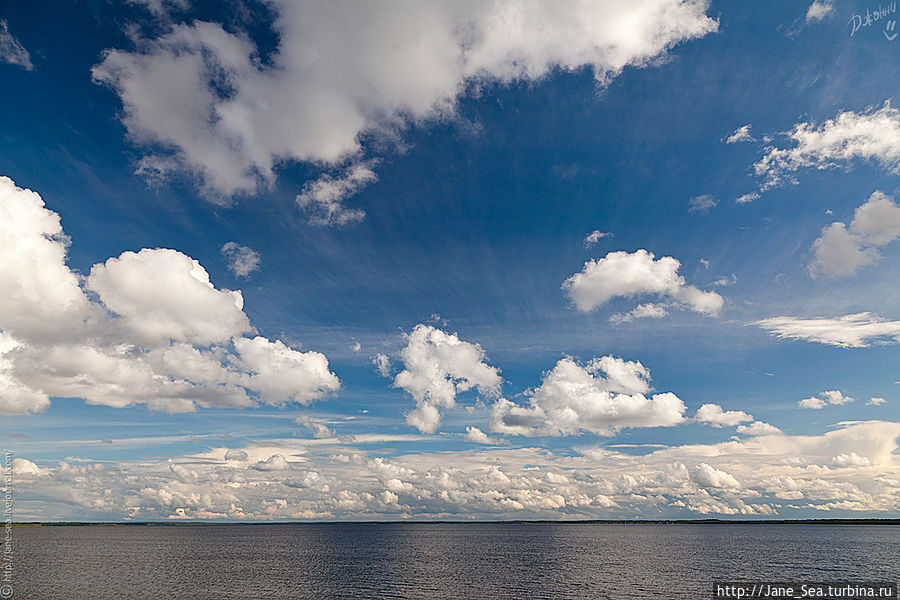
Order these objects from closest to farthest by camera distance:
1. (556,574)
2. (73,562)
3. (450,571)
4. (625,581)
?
(625,581) < (556,574) < (450,571) < (73,562)

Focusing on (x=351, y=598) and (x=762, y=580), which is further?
(x=762, y=580)

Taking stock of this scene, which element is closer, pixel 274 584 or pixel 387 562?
pixel 274 584

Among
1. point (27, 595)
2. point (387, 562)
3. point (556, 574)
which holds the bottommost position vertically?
point (387, 562)

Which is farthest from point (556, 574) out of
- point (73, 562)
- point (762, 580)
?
point (73, 562)

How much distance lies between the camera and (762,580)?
398ft

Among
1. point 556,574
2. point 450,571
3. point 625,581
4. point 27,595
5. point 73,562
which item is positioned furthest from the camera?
point 73,562

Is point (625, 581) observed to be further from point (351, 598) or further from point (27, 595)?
point (27, 595)

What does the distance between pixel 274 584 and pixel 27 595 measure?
4789cm

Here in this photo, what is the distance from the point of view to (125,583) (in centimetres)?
11906

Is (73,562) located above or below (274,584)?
below

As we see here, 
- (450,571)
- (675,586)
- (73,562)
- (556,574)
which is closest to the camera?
(675,586)

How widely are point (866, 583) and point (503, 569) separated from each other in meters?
88.0

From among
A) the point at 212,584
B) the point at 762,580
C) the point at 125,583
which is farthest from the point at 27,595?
the point at 762,580

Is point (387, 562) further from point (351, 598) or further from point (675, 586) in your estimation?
point (675, 586)
